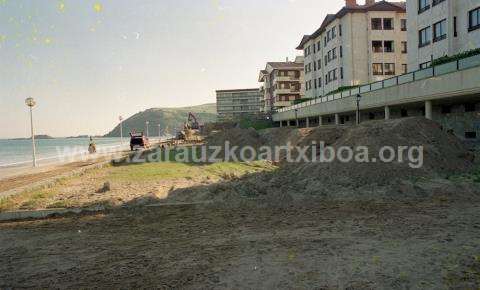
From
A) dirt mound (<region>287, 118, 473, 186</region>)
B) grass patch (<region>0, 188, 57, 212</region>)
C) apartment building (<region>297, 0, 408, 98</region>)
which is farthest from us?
apartment building (<region>297, 0, 408, 98</region>)

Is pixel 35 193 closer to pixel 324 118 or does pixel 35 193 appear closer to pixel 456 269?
pixel 456 269

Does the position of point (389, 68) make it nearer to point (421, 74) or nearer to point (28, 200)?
point (421, 74)

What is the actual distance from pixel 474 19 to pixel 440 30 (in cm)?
390

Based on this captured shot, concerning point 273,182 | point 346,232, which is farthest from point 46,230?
point 273,182

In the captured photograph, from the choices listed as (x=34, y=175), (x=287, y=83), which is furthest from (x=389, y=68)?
(x=34, y=175)

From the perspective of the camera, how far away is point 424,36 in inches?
1283

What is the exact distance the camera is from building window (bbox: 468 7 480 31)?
1008 inches

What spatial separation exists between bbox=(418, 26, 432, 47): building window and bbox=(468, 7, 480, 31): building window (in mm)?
5024

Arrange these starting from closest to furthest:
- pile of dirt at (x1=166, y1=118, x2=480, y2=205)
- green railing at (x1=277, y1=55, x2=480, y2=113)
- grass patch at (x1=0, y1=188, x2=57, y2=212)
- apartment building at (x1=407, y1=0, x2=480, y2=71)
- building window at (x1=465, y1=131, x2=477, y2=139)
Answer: grass patch at (x1=0, y1=188, x2=57, y2=212) < pile of dirt at (x1=166, y1=118, x2=480, y2=205) < green railing at (x1=277, y1=55, x2=480, y2=113) < building window at (x1=465, y1=131, x2=477, y2=139) < apartment building at (x1=407, y1=0, x2=480, y2=71)

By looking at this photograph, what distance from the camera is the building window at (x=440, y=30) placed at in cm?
2917

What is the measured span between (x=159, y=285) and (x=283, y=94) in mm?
81637

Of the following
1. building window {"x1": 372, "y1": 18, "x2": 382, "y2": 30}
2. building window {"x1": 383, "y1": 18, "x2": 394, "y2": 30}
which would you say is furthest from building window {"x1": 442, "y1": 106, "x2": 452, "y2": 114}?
building window {"x1": 383, "y1": 18, "x2": 394, "y2": 30}

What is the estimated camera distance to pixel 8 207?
37.7 ft

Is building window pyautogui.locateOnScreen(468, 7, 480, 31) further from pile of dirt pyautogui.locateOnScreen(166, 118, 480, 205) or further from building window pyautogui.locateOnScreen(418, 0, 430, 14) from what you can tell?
pile of dirt pyautogui.locateOnScreen(166, 118, 480, 205)
